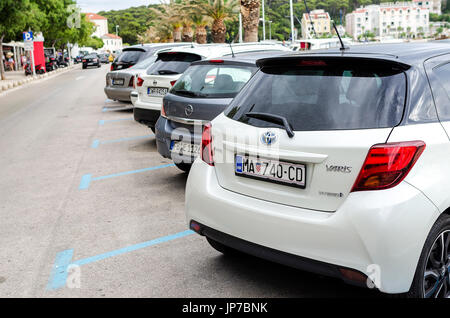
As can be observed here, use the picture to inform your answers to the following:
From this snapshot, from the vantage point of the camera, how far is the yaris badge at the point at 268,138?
3249 mm

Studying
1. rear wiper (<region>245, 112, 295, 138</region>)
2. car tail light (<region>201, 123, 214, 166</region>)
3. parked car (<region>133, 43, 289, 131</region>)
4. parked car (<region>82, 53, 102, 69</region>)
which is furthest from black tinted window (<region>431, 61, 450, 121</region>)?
parked car (<region>82, 53, 102, 69</region>)

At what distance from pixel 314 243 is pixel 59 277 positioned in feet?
7.00

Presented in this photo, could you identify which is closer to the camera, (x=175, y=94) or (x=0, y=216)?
(x=0, y=216)

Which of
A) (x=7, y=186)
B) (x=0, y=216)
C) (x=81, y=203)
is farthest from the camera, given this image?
(x=7, y=186)

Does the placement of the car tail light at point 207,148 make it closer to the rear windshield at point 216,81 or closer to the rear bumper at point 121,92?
the rear windshield at point 216,81

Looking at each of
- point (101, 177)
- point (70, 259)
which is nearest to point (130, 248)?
point (70, 259)

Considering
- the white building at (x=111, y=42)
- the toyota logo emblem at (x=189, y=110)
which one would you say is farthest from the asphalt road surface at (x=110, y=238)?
the white building at (x=111, y=42)

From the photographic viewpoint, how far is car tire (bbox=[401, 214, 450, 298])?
2.96 metres

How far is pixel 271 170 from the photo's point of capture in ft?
10.7

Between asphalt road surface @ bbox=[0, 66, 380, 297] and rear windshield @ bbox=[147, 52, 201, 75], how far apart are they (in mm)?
1428

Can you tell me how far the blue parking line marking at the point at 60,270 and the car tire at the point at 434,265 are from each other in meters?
2.47

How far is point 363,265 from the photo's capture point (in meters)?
2.83
